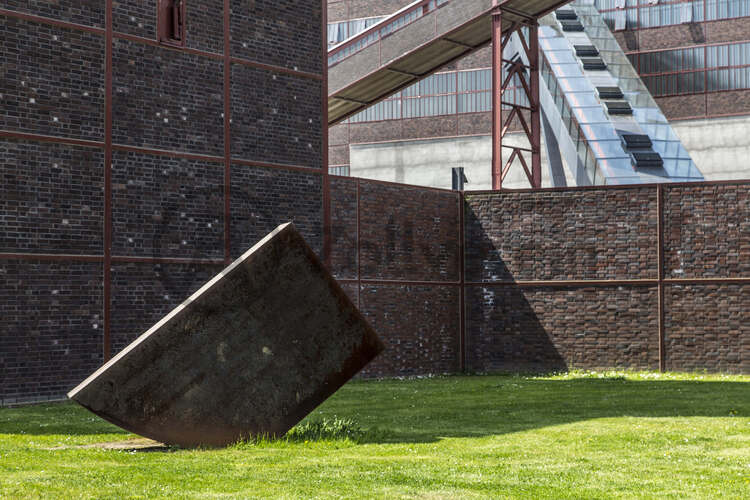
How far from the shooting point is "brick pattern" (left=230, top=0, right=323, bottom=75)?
20.1 m

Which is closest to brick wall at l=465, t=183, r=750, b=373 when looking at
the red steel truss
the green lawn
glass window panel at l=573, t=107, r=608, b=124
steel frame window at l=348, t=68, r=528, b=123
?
the red steel truss

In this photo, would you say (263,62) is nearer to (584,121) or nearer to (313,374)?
(313,374)

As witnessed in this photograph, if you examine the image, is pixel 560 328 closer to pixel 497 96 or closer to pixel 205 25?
pixel 497 96

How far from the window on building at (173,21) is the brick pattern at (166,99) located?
0.78 ft

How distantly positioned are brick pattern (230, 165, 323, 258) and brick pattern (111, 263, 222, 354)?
4.19 feet

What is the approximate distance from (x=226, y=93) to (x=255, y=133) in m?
0.99

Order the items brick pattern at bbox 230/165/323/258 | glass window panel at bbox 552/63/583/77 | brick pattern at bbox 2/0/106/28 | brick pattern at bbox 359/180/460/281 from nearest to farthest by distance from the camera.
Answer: brick pattern at bbox 2/0/106/28, brick pattern at bbox 230/165/323/258, brick pattern at bbox 359/180/460/281, glass window panel at bbox 552/63/583/77

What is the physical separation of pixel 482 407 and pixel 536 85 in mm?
16866

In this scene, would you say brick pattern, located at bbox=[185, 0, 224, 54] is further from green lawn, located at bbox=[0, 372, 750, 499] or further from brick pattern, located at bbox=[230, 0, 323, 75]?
green lawn, located at bbox=[0, 372, 750, 499]

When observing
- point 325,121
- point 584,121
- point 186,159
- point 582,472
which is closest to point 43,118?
point 186,159

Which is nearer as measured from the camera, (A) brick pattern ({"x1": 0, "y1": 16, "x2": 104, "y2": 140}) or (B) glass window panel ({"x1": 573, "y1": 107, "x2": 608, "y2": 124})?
(A) brick pattern ({"x1": 0, "y1": 16, "x2": 104, "y2": 140})

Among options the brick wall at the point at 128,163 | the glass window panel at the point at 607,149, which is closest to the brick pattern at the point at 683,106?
the glass window panel at the point at 607,149

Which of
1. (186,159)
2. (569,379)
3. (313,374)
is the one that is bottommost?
(569,379)

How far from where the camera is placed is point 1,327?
53.7 ft
